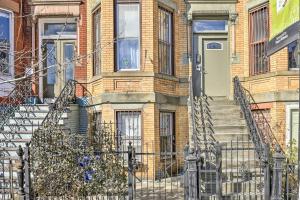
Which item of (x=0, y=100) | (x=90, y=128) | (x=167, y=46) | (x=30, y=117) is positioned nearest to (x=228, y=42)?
(x=167, y=46)

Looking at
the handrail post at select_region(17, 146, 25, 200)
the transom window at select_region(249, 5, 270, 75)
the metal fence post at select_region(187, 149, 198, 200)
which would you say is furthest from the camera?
the transom window at select_region(249, 5, 270, 75)

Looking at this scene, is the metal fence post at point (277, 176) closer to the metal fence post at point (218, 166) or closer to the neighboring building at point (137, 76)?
the metal fence post at point (218, 166)

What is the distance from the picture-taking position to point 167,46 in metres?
13.4

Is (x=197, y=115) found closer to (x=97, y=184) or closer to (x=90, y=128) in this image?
(x=90, y=128)

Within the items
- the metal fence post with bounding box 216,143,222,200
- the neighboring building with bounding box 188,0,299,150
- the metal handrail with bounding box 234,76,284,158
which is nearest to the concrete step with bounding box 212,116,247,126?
the metal handrail with bounding box 234,76,284,158

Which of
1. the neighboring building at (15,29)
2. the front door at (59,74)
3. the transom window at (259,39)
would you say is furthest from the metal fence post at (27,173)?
the transom window at (259,39)

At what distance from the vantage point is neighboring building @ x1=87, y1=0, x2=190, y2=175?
12312mm

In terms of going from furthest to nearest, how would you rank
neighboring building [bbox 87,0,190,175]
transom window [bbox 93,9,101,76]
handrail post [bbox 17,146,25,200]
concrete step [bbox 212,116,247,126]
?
transom window [bbox 93,9,101,76] → neighboring building [bbox 87,0,190,175] → concrete step [bbox 212,116,247,126] → handrail post [bbox 17,146,25,200]

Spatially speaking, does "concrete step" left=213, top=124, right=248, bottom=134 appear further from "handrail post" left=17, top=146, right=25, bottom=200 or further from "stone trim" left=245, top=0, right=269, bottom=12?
"handrail post" left=17, top=146, right=25, bottom=200

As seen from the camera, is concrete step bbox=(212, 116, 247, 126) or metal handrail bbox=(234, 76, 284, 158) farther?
concrete step bbox=(212, 116, 247, 126)

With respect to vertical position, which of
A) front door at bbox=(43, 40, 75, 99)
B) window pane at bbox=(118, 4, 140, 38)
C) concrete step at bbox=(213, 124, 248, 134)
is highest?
window pane at bbox=(118, 4, 140, 38)

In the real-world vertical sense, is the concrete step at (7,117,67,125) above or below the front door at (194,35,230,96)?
below

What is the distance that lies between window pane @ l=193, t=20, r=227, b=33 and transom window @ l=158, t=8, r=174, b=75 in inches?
42.0

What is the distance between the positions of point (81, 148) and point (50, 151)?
0.69m
